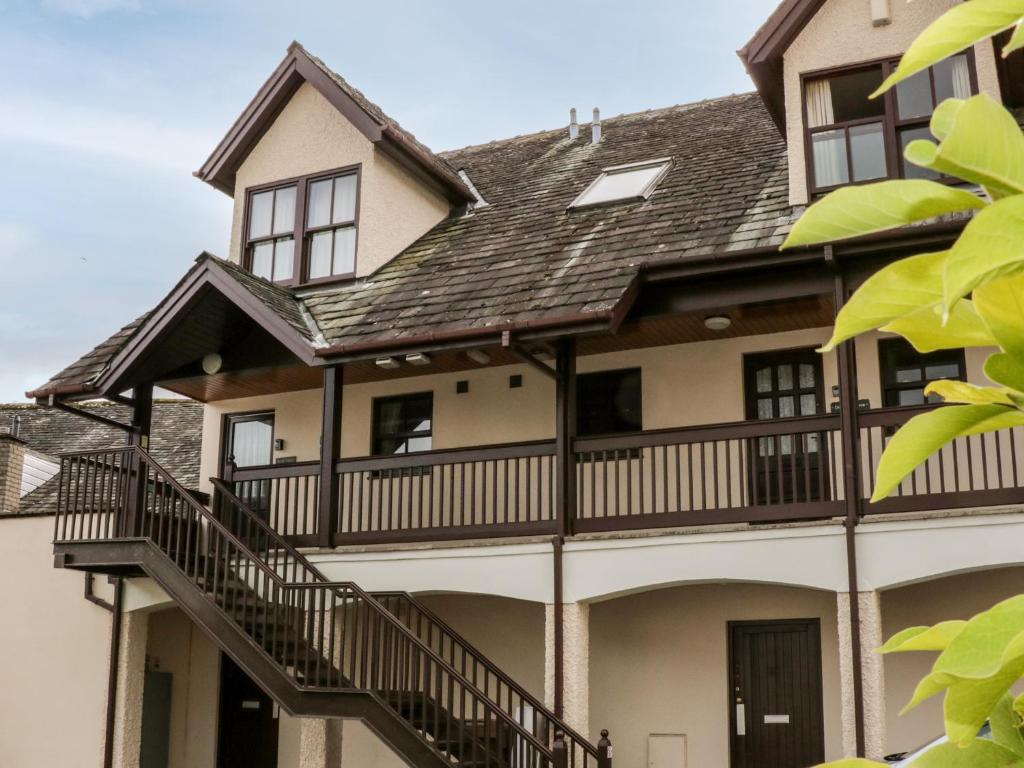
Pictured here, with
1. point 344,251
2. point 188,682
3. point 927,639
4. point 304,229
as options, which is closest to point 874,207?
point 927,639

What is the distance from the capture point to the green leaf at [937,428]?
1.30 m

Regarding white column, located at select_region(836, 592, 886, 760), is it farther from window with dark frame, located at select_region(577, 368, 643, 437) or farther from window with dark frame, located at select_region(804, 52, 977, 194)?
window with dark frame, located at select_region(804, 52, 977, 194)

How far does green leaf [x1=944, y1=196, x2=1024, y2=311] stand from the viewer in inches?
39.4

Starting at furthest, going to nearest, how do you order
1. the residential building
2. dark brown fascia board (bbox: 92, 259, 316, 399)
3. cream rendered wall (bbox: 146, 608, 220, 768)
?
1. cream rendered wall (bbox: 146, 608, 220, 768)
2. dark brown fascia board (bbox: 92, 259, 316, 399)
3. the residential building

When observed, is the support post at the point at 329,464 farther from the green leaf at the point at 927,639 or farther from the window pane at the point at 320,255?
the green leaf at the point at 927,639

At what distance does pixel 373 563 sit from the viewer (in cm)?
1463

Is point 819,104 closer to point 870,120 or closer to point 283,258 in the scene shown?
point 870,120

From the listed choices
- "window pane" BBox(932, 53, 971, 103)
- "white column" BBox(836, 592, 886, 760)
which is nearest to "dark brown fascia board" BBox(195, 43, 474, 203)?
"window pane" BBox(932, 53, 971, 103)

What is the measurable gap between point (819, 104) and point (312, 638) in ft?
26.5

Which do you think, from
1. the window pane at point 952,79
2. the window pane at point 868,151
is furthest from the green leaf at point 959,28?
the window pane at point 952,79

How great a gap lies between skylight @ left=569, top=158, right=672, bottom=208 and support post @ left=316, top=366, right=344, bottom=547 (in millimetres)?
4166

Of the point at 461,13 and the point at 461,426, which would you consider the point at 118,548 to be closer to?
the point at 461,426

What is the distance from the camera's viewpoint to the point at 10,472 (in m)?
Result: 20.2

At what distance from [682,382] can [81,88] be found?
35752mm
